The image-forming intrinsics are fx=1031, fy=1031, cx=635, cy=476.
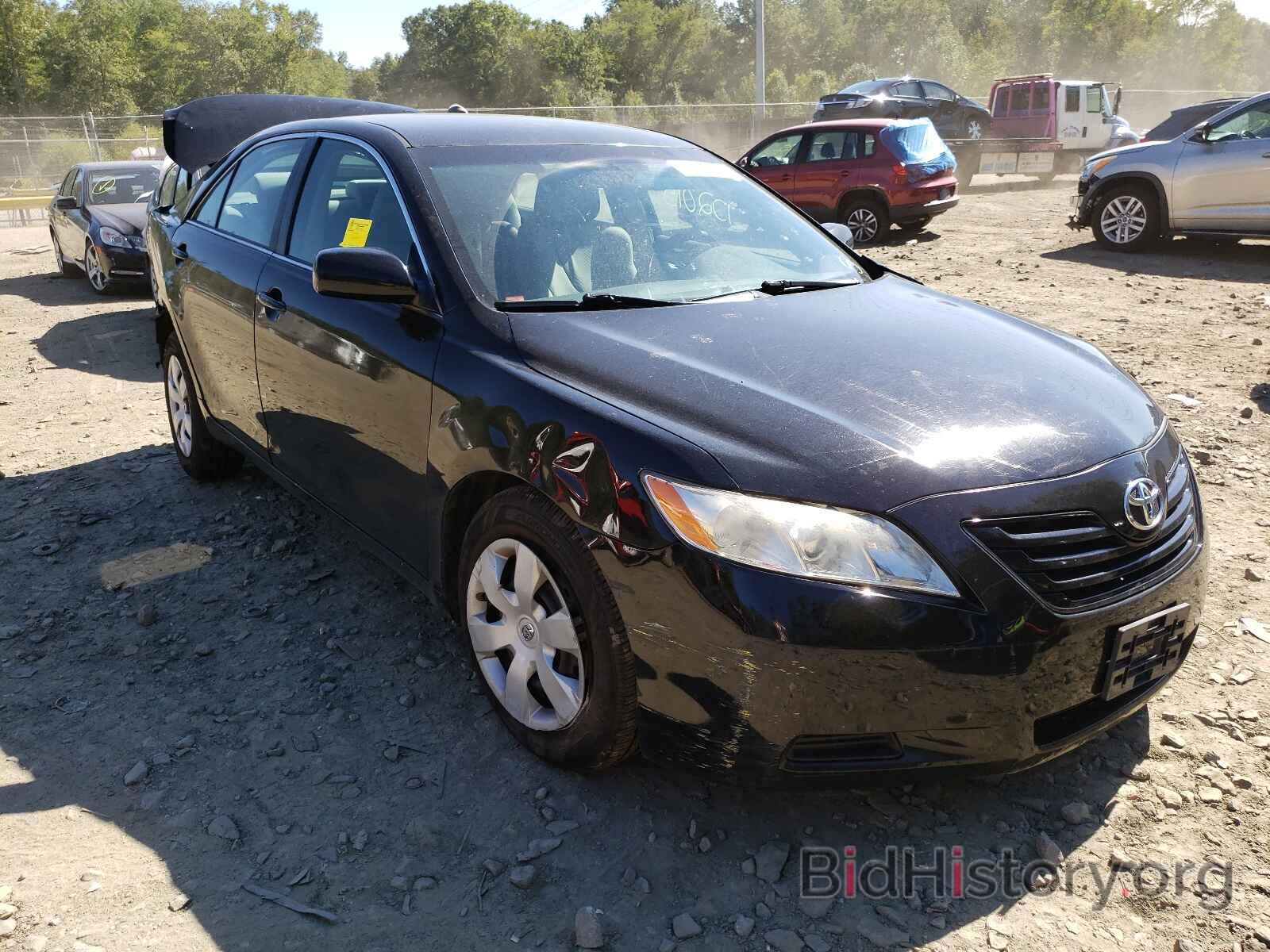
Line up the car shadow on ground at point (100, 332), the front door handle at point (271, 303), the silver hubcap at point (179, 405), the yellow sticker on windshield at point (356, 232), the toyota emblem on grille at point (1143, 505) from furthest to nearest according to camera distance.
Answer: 1. the car shadow on ground at point (100, 332)
2. the silver hubcap at point (179, 405)
3. the front door handle at point (271, 303)
4. the yellow sticker on windshield at point (356, 232)
5. the toyota emblem on grille at point (1143, 505)

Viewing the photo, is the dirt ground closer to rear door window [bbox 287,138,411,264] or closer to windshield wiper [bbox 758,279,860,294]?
rear door window [bbox 287,138,411,264]

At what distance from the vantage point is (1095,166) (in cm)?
1163

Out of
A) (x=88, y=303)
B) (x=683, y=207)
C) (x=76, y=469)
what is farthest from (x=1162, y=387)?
(x=88, y=303)

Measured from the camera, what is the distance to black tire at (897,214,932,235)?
13.4 metres

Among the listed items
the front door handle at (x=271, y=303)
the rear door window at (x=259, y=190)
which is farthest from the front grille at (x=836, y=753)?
the rear door window at (x=259, y=190)

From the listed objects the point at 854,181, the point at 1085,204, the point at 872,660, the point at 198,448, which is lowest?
the point at 198,448

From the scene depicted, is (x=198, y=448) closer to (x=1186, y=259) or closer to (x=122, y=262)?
(x=122, y=262)

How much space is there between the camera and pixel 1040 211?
16297mm

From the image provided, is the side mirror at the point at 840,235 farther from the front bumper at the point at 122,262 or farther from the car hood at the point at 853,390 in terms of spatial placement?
the front bumper at the point at 122,262

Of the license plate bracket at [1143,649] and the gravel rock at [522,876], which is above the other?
the license plate bracket at [1143,649]

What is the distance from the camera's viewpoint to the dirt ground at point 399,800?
2.27 metres

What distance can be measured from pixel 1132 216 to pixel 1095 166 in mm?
736

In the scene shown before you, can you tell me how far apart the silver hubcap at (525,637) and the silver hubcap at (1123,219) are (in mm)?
10846

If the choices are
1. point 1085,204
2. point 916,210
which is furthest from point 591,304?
point 916,210
